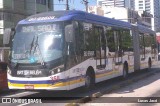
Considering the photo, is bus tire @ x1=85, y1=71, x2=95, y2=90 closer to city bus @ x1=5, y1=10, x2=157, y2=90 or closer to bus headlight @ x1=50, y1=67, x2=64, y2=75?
city bus @ x1=5, y1=10, x2=157, y2=90

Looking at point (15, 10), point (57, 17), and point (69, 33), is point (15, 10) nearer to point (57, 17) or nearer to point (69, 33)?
point (57, 17)

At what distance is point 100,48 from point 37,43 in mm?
3704

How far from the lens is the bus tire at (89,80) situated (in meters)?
15.1

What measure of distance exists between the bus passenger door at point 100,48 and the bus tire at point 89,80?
2.19ft

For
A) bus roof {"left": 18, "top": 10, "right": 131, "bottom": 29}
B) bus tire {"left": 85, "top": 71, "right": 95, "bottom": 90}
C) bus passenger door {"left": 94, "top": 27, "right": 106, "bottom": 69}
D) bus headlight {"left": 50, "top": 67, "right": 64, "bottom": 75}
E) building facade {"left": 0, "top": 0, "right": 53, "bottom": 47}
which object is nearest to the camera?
bus headlight {"left": 50, "top": 67, "right": 64, "bottom": 75}

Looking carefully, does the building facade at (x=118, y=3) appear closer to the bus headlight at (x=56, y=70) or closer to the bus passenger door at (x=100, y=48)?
the bus passenger door at (x=100, y=48)

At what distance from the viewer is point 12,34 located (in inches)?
558

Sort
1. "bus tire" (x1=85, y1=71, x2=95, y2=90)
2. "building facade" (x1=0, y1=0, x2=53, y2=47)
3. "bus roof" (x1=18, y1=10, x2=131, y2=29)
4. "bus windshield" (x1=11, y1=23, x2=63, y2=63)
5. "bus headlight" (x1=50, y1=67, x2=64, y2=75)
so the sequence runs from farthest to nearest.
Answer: "building facade" (x1=0, y1=0, x2=53, y2=47), "bus tire" (x1=85, y1=71, x2=95, y2=90), "bus roof" (x1=18, y1=10, x2=131, y2=29), "bus windshield" (x1=11, y1=23, x2=63, y2=63), "bus headlight" (x1=50, y1=67, x2=64, y2=75)

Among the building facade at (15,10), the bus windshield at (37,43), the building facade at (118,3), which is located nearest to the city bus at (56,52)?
the bus windshield at (37,43)

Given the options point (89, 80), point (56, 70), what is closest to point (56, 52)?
point (56, 70)

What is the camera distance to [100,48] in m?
16.4

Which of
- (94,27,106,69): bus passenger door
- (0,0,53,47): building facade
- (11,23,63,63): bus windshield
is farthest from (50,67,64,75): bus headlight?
(0,0,53,47): building facade

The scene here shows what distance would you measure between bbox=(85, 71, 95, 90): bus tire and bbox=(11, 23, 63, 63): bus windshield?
2313 millimetres

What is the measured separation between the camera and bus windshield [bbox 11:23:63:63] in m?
13.2
